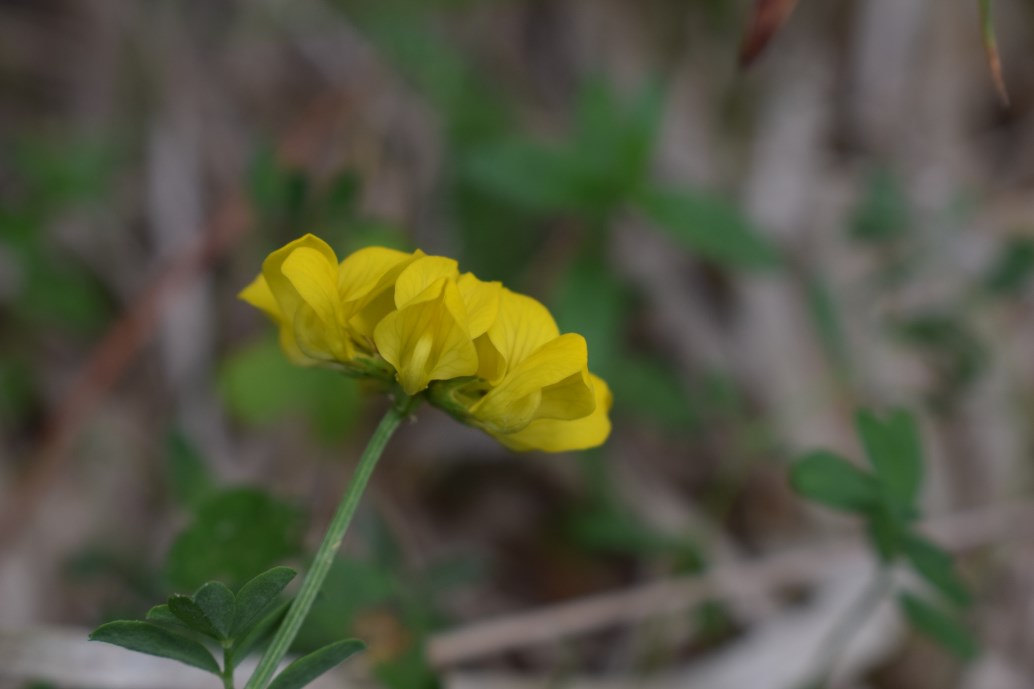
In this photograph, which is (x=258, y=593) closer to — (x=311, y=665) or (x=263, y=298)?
(x=311, y=665)

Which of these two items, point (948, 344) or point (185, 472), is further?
point (948, 344)

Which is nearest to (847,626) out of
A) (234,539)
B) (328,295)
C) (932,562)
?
(932,562)

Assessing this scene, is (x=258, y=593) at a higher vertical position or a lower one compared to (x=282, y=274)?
lower

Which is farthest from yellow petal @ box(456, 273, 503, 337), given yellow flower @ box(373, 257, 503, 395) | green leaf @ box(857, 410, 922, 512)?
green leaf @ box(857, 410, 922, 512)

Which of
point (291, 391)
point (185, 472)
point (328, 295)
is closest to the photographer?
point (328, 295)

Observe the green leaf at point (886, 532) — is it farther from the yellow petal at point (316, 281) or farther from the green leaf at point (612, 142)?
the green leaf at point (612, 142)

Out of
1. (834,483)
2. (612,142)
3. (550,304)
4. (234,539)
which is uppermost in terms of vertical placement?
(612,142)

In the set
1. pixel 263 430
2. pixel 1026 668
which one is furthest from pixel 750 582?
pixel 263 430
